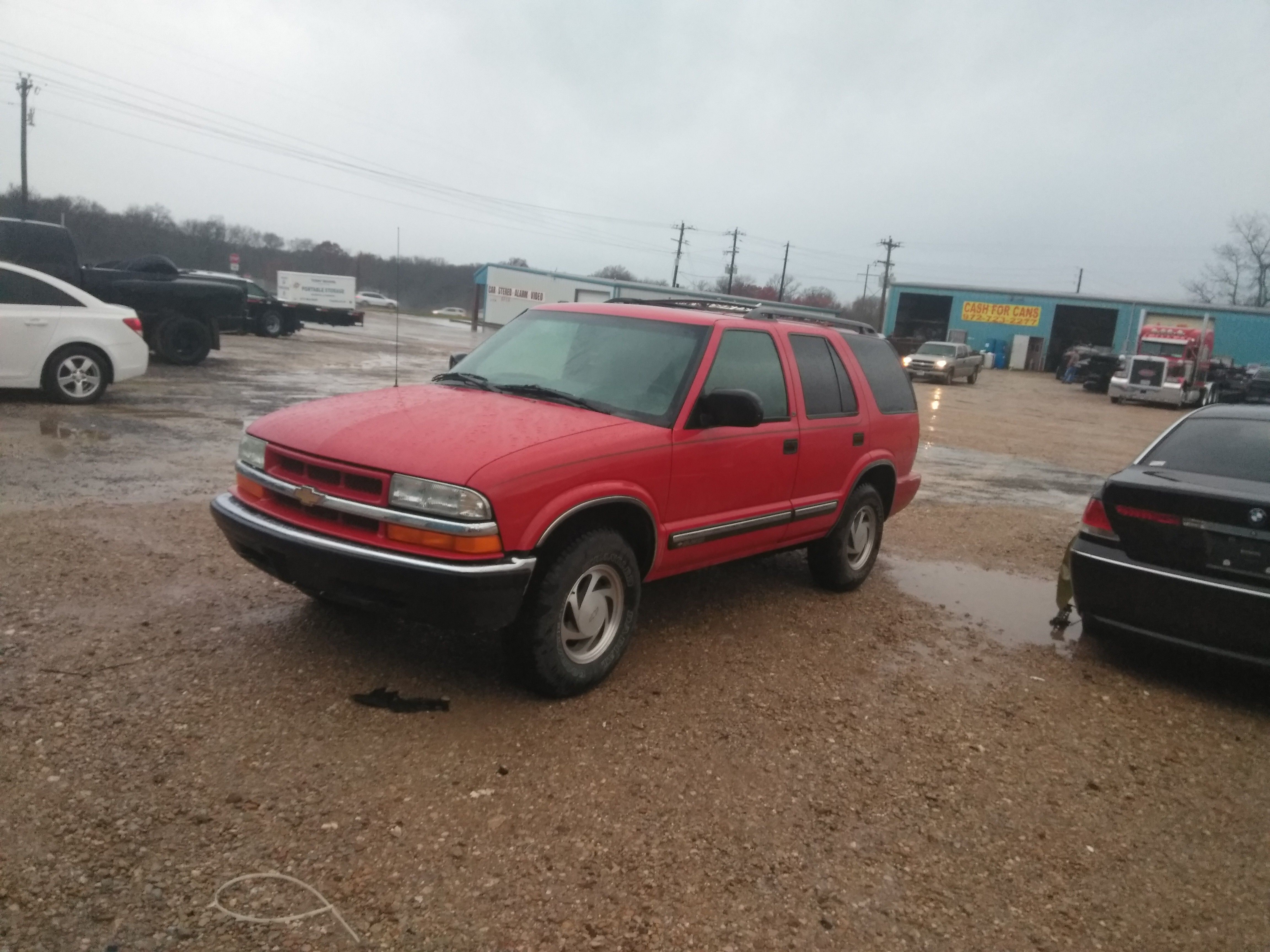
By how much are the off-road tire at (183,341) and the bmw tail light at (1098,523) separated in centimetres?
1559

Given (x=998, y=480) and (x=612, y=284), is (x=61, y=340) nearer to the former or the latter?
(x=998, y=480)

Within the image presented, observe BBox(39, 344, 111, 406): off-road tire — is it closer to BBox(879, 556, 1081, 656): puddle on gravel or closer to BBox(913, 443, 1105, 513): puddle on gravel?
BBox(879, 556, 1081, 656): puddle on gravel

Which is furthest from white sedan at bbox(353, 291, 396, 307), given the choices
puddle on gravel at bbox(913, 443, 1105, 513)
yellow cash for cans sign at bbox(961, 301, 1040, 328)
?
puddle on gravel at bbox(913, 443, 1105, 513)

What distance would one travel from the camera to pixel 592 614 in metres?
4.17

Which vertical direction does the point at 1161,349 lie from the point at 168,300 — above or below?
above

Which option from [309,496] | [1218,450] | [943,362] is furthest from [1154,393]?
[309,496]

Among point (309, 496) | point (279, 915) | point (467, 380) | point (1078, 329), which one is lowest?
point (279, 915)

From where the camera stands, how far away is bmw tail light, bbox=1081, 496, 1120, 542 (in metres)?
5.15

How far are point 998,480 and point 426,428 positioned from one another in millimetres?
9987

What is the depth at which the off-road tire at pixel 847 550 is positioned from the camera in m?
6.04

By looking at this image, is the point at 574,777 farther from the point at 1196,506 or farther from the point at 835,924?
the point at 1196,506

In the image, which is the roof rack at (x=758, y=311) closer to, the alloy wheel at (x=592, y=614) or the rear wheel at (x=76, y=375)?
the alloy wheel at (x=592, y=614)

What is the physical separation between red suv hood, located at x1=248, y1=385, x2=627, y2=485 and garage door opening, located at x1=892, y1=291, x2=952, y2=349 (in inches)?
2256

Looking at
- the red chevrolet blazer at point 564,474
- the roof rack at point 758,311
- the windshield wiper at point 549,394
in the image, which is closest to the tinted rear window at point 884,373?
the roof rack at point 758,311
